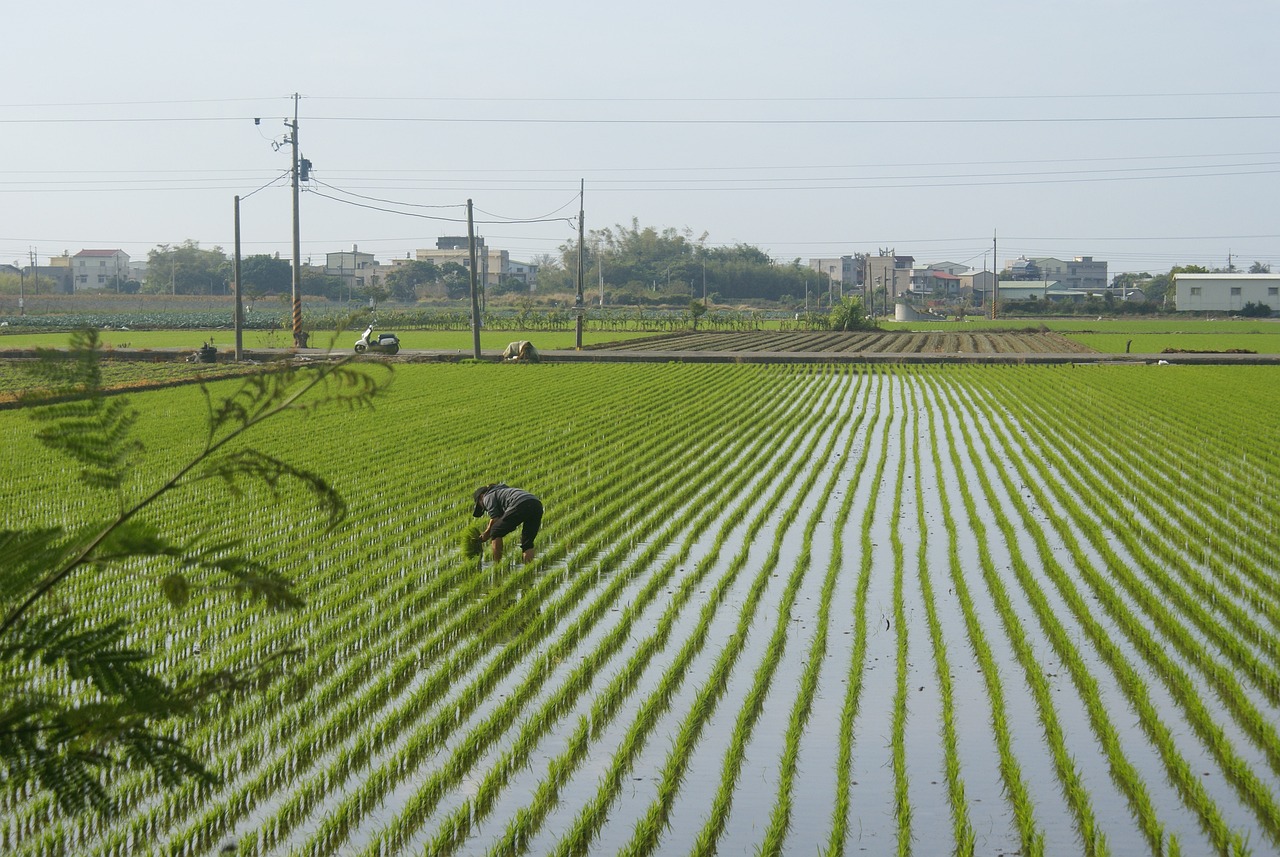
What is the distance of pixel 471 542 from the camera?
958 centimetres

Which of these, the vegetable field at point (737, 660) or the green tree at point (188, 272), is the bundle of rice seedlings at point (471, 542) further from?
the green tree at point (188, 272)

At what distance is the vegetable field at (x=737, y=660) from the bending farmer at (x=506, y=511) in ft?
0.77

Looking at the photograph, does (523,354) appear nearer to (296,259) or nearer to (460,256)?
(296,259)

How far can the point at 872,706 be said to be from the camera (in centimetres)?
652

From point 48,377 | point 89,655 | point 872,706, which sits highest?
point 48,377

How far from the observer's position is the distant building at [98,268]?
106625mm

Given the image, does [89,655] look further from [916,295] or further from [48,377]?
[916,295]

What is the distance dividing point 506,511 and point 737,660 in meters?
2.42

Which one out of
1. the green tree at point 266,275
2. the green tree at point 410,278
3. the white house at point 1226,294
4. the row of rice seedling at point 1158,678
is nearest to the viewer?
the row of rice seedling at point 1158,678

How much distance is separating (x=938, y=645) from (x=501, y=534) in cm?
318

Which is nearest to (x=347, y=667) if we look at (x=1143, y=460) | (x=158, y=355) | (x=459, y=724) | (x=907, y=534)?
(x=459, y=724)

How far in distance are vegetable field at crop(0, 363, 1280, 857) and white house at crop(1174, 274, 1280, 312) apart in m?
59.0

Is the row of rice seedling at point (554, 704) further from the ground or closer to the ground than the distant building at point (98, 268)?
closer to the ground

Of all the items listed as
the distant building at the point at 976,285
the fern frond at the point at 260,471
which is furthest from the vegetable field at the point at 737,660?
the distant building at the point at 976,285
